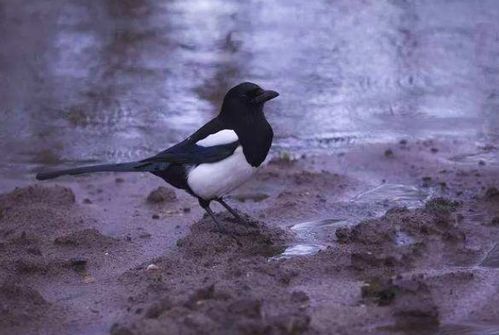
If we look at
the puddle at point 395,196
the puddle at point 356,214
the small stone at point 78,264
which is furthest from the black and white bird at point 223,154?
the puddle at point 395,196

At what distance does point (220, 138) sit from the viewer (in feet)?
18.6

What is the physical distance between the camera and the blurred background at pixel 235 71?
807cm

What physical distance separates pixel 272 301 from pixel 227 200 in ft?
7.76

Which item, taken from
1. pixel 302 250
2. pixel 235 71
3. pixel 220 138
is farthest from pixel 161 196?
pixel 235 71

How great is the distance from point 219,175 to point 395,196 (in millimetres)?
1442

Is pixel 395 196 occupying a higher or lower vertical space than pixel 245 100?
lower

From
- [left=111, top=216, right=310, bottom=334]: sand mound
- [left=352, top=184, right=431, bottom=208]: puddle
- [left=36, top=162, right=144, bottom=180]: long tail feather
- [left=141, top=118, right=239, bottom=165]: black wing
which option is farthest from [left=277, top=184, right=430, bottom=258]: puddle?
[left=36, top=162, right=144, bottom=180]: long tail feather

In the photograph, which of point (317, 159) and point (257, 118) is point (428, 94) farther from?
point (257, 118)

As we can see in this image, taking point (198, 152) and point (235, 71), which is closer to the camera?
point (198, 152)

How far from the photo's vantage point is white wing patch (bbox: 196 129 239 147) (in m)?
5.64

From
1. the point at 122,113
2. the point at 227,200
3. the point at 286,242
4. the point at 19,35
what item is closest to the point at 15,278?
the point at 286,242

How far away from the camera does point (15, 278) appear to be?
5113 millimetres

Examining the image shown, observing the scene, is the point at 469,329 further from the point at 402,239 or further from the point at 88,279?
the point at 88,279

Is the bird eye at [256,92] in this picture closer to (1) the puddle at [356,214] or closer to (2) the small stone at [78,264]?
(1) the puddle at [356,214]
